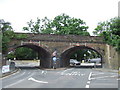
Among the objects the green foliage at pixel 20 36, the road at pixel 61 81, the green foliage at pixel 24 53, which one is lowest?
the road at pixel 61 81

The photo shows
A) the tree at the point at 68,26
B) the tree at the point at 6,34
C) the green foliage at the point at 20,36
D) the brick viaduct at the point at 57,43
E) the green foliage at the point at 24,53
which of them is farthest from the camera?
the green foliage at the point at 24,53

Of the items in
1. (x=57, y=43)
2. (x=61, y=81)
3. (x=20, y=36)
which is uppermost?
(x=20, y=36)

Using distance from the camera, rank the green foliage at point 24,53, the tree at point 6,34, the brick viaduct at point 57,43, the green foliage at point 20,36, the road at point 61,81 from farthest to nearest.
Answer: the green foliage at point 24,53, the brick viaduct at point 57,43, the green foliage at point 20,36, the tree at point 6,34, the road at point 61,81

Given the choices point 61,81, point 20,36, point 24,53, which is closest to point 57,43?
point 20,36

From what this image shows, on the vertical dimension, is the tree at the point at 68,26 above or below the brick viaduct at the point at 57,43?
above

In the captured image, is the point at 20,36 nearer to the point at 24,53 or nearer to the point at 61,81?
the point at 61,81

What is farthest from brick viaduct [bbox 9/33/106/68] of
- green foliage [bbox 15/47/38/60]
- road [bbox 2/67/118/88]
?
green foliage [bbox 15/47/38/60]

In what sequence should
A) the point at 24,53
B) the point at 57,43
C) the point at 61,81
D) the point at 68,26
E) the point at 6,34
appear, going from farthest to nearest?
the point at 24,53, the point at 68,26, the point at 57,43, the point at 6,34, the point at 61,81

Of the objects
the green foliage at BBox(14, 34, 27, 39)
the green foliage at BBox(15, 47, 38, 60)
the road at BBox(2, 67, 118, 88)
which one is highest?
the green foliage at BBox(14, 34, 27, 39)

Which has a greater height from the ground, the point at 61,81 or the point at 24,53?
the point at 24,53

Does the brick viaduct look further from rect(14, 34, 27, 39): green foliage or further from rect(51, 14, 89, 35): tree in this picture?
rect(51, 14, 89, 35): tree

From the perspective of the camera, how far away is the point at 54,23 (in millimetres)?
71500

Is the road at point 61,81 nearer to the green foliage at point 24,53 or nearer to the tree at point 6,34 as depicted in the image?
the tree at point 6,34

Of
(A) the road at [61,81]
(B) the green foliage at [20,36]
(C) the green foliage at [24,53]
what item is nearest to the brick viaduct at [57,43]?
(B) the green foliage at [20,36]
